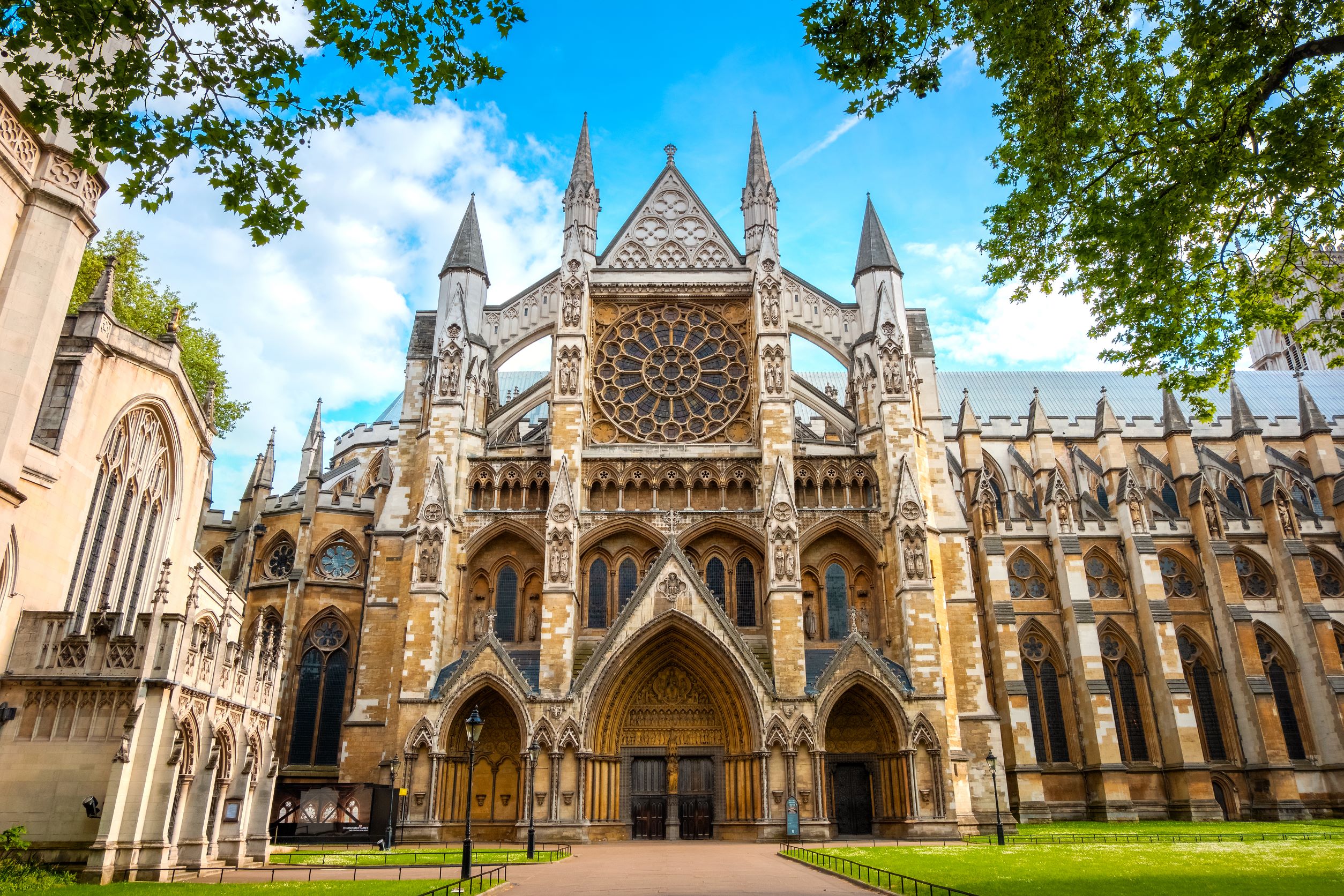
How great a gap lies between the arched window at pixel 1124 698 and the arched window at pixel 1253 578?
706 centimetres

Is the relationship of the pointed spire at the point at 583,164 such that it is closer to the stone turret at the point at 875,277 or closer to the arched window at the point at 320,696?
the stone turret at the point at 875,277

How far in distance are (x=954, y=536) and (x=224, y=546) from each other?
97.2 feet

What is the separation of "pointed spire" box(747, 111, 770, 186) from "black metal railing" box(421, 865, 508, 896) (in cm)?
2714

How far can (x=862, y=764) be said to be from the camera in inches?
1120

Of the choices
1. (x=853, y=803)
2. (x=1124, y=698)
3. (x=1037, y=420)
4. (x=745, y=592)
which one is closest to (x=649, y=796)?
(x=853, y=803)

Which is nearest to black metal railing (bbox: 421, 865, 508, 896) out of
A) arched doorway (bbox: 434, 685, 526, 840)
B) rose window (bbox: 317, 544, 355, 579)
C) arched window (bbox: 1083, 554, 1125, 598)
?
arched doorway (bbox: 434, 685, 526, 840)

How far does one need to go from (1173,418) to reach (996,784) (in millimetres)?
27278

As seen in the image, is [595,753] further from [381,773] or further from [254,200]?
[254,200]

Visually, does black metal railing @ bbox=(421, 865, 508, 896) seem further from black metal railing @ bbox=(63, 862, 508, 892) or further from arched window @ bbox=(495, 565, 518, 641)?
arched window @ bbox=(495, 565, 518, 641)

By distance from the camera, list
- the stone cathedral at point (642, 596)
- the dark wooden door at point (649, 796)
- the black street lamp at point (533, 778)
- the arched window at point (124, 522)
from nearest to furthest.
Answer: the stone cathedral at point (642, 596) < the arched window at point (124, 522) < the black street lamp at point (533, 778) < the dark wooden door at point (649, 796)

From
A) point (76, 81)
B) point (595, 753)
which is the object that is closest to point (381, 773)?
point (595, 753)

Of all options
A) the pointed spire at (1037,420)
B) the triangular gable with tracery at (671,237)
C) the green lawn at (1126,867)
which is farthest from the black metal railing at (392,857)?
the pointed spire at (1037,420)

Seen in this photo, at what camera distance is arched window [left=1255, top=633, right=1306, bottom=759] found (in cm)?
3844

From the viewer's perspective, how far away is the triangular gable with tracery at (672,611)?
89.6ft
